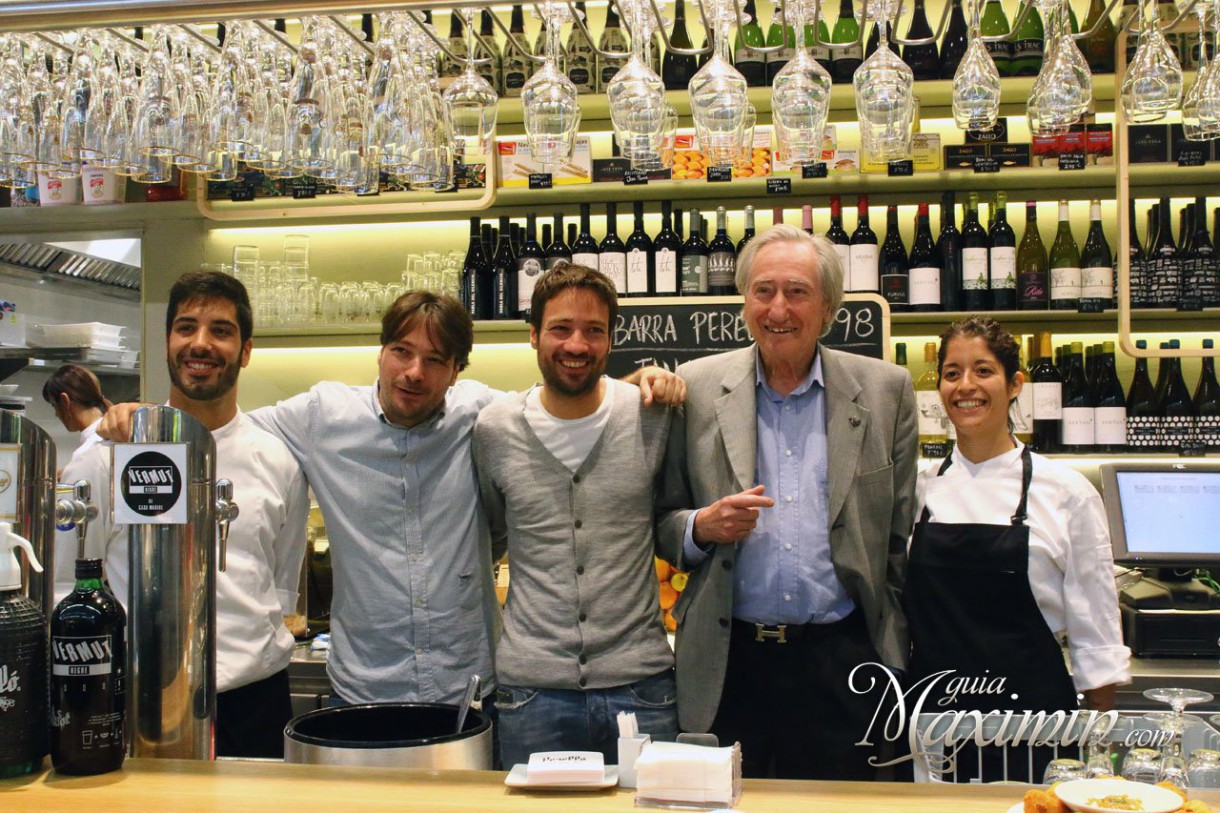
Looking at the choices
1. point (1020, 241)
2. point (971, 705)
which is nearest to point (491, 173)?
point (1020, 241)

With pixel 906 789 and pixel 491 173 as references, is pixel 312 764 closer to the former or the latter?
pixel 906 789

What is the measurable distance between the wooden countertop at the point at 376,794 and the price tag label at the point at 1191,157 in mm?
2831

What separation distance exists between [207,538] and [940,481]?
156 centimetres

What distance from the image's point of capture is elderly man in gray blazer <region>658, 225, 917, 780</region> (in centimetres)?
214

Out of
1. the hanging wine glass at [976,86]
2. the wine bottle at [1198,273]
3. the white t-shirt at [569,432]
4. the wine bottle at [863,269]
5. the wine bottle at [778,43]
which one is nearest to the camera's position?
the hanging wine glass at [976,86]

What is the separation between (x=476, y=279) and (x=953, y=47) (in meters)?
1.91

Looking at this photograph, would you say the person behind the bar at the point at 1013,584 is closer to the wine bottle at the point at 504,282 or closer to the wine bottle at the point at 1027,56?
the wine bottle at the point at 1027,56

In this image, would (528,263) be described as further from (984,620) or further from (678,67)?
(984,620)

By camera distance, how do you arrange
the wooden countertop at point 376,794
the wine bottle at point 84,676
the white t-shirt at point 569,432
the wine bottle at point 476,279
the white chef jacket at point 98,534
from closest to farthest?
the wooden countertop at point 376,794
the wine bottle at point 84,676
the white chef jacket at point 98,534
the white t-shirt at point 569,432
the wine bottle at point 476,279

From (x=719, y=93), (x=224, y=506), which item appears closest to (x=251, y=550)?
(x=224, y=506)

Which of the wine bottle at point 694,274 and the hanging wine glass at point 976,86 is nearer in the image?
the hanging wine glass at point 976,86

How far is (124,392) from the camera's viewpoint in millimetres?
4809

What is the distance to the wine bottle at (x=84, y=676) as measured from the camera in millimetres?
1479

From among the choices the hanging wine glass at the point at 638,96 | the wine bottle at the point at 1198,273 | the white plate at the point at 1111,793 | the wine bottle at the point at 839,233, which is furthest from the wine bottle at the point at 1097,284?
the white plate at the point at 1111,793
